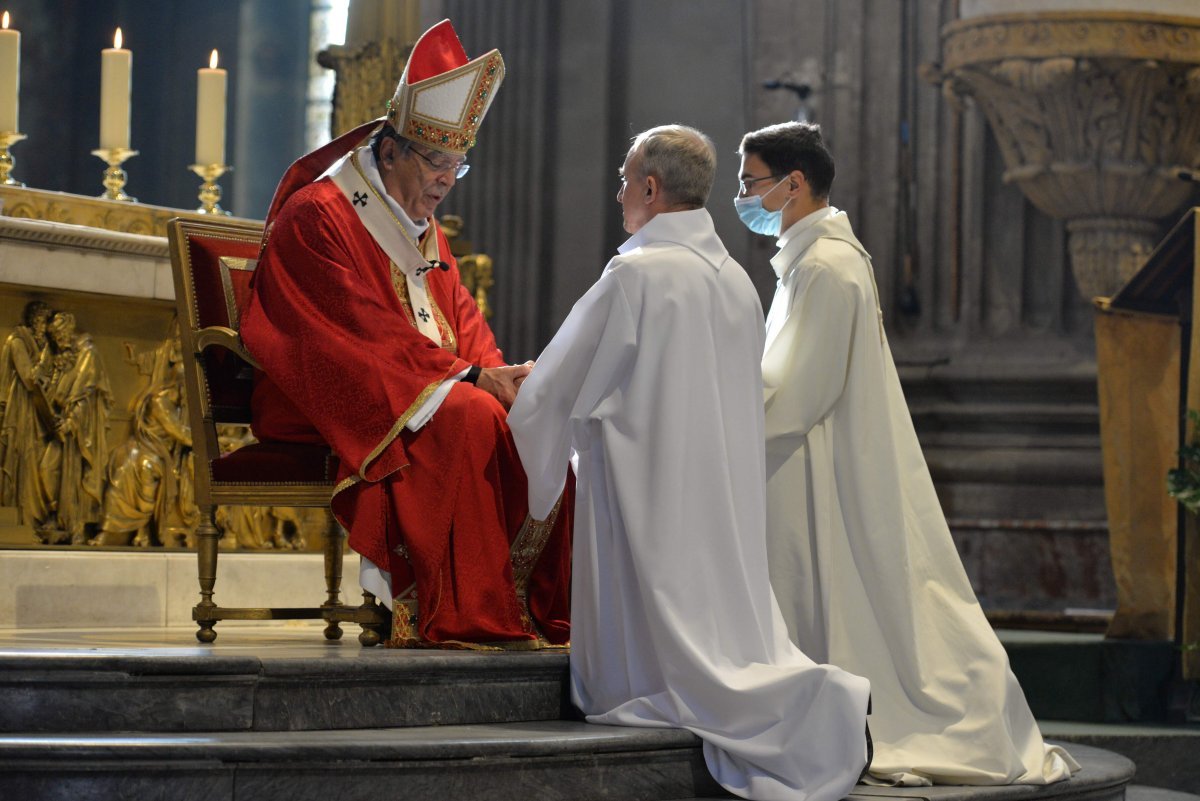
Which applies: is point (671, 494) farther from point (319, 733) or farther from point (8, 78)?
point (8, 78)

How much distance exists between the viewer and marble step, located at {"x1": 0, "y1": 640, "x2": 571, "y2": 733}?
380 centimetres

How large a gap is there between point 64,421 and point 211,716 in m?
2.13

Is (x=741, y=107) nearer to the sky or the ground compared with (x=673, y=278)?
nearer to the sky

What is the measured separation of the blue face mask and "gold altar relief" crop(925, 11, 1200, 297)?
279cm

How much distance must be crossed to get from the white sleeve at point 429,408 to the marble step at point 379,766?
80cm

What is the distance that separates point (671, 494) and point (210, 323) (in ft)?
5.12

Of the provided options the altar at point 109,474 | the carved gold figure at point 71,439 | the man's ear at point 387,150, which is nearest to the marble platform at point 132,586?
the altar at point 109,474

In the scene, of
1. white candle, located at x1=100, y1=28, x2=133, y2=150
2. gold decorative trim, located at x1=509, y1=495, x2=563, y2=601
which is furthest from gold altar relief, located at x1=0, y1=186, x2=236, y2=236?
gold decorative trim, located at x1=509, y1=495, x2=563, y2=601

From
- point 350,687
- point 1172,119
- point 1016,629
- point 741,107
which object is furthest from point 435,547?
point 741,107

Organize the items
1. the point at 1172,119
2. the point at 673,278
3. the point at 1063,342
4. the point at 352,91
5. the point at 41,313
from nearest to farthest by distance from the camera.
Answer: the point at 673,278 < the point at 41,313 < the point at 1172,119 < the point at 1063,342 < the point at 352,91

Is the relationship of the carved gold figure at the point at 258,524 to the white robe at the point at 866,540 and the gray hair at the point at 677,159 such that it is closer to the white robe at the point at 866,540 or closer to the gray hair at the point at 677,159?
the white robe at the point at 866,540

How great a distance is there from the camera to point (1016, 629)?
24.0 feet

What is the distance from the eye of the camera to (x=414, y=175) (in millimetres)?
4934

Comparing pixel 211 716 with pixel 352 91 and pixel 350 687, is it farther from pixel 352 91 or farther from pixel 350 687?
pixel 352 91
